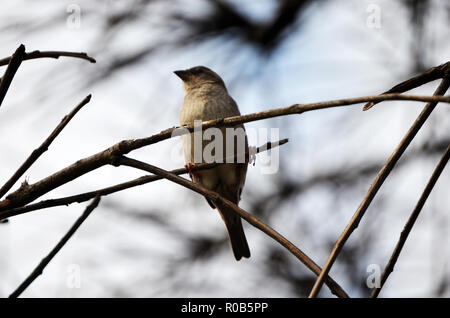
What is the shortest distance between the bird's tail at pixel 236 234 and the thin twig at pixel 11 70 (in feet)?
9.97

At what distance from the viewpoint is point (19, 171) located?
137cm

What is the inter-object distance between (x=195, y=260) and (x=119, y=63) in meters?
2.70

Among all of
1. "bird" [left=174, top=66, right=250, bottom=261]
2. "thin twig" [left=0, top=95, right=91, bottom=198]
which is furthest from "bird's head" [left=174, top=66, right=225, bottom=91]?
"thin twig" [left=0, top=95, right=91, bottom=198]

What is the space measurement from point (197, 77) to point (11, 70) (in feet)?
13.8

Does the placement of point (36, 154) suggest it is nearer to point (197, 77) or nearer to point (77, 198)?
point (77, 198)

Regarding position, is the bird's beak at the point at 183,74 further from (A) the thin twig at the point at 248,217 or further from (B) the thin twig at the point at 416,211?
(B) the thin twig at the point at 416,211

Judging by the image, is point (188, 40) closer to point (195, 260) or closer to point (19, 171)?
point (195, 260)

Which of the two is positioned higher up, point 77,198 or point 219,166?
point 219,166

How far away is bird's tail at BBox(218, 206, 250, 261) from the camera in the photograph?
446 centimetres

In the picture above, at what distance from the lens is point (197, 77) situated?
5.56 metres

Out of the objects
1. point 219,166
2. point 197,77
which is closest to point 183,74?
point 197,77

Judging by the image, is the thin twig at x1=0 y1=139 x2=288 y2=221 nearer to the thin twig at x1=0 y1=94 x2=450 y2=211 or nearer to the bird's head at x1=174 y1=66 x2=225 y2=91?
the thin twig at x1=0 y1=94 x2=450 y2=211

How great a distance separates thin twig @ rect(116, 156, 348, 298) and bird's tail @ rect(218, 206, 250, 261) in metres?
2.93
